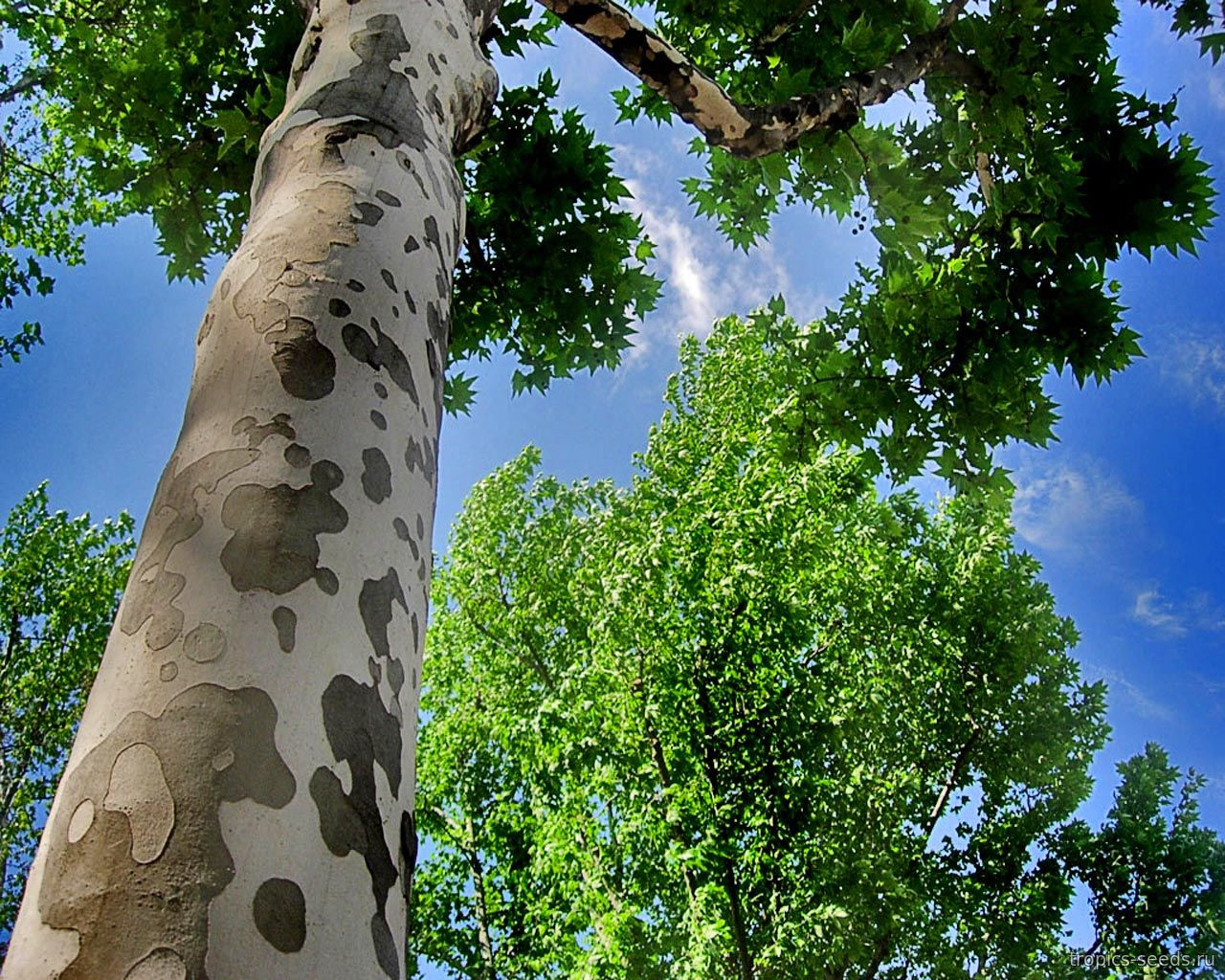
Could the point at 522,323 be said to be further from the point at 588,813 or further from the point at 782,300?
the point at 588,813

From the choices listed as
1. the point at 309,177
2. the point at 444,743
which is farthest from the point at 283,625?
the point at 444,743

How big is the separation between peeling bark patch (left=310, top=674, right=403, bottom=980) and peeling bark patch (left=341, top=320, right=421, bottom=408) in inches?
25.0

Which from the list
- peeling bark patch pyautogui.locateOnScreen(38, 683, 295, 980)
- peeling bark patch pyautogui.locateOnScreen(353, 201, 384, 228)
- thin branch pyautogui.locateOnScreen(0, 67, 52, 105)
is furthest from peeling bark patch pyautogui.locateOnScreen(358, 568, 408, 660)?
thin branch pyautogui.locateOnScreen(0, 67, 52, 105)

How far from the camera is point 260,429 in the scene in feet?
4.32

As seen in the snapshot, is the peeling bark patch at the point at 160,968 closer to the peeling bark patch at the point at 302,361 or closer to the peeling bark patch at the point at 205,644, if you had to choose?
the peeling bark patch at the point at 205,644

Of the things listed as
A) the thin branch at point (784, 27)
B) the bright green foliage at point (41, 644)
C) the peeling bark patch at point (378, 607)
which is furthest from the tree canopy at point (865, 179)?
the bright green foliage at point (41, 644)

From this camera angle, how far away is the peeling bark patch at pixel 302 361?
55.0 inches

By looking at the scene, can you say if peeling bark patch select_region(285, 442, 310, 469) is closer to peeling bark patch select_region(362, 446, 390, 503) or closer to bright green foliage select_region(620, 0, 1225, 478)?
peeling bark patch select_region(362, 446, 390, 503)

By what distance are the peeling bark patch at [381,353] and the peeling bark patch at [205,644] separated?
0.61 m

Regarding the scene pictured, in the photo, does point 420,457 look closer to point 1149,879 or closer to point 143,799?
point 143,799

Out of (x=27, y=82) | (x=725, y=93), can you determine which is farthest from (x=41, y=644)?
(x=725, y=93)

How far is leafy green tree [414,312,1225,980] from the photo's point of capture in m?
11.8

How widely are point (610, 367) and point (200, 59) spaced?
3.56 meters

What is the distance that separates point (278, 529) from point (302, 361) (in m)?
0.37
